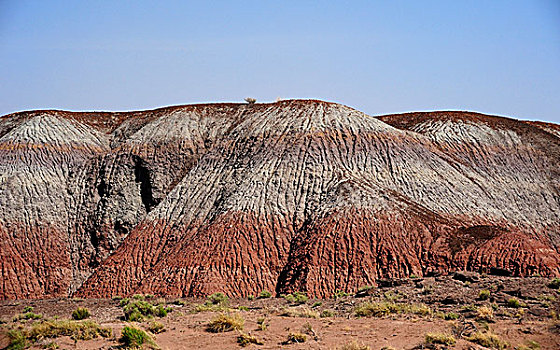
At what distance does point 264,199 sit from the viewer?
39.8 metres

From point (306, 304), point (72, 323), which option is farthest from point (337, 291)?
point (72, 323)

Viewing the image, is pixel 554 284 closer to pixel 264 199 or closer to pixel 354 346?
pixel 354 346

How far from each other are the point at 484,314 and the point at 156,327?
36.0ft

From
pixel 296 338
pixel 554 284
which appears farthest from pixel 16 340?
pixel 554 284

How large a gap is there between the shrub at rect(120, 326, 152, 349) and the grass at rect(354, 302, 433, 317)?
26.3ft

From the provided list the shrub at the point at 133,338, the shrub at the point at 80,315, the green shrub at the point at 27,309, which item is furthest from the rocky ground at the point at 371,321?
the green shrub at the point at 27,309

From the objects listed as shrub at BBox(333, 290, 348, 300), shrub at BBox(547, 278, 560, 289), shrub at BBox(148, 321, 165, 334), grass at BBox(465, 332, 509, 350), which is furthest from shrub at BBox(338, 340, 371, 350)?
shrub at BBox(547, 278, 560, 289)

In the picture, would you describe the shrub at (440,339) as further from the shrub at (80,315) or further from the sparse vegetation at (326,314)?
the shrub at (80,315)

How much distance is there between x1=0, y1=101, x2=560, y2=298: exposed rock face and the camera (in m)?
35.1

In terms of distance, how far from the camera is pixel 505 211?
4194 cm

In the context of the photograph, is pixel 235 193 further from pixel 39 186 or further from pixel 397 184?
pixel 39 186

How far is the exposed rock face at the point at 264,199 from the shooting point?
35094 millimetres

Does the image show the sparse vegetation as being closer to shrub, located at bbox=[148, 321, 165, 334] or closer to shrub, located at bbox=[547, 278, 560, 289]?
shrub, located at bbox=[148, 321, 165, 334]

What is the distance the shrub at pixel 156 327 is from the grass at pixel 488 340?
971 centimetres
